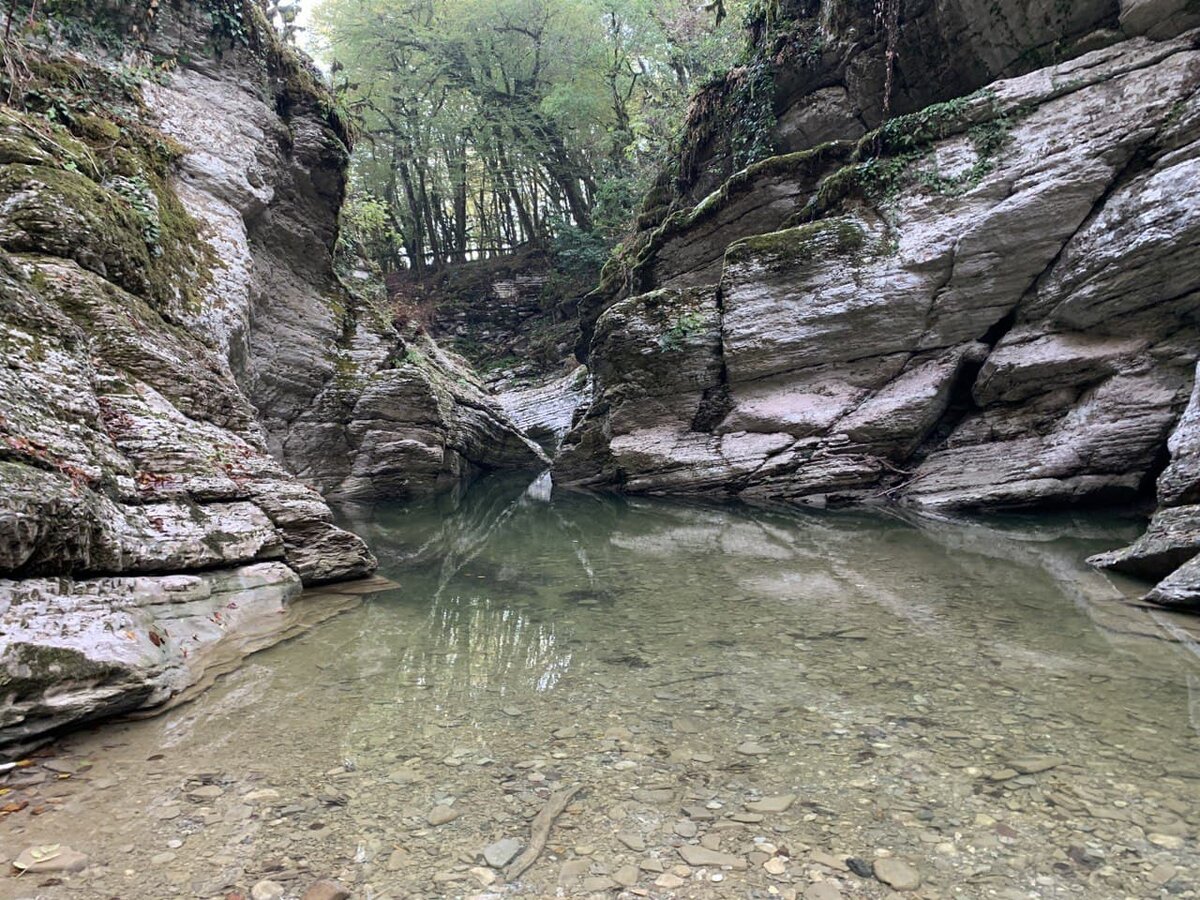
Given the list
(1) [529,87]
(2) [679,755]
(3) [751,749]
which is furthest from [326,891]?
(1) [529,87]

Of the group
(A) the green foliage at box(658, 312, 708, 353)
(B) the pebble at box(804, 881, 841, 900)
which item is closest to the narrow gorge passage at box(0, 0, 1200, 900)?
(B) the pebble at box(804, 881, 841, 900)

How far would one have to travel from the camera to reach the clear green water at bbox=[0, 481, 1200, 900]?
2268 mm

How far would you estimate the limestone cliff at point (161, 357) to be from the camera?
12.2 ft

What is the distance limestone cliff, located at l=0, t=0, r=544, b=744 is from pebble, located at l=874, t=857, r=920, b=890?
384 centimetres

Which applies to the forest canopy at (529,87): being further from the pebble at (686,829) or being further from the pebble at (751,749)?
the pebble at (686,829)

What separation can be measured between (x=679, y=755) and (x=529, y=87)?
29.2 metres

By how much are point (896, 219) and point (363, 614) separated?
11839 mm

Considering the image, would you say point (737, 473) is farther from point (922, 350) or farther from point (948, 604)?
point (948, 604)

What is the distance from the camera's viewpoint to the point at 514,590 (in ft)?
22.2

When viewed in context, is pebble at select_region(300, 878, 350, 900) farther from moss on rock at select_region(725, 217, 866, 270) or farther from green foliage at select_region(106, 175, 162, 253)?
moss on rock at select_region(725, 217, 866, 270)

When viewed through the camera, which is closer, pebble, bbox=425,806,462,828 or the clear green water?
the clear green water

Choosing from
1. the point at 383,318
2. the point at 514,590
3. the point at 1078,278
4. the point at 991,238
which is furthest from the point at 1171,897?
the point at 383,318

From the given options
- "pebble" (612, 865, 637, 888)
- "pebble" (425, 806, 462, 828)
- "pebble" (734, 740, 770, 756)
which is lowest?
"pebble" (734, 740, 770, 756)

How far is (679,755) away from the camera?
3.09 meters
